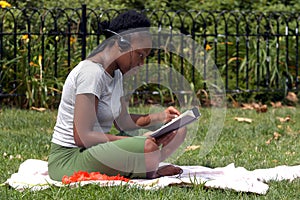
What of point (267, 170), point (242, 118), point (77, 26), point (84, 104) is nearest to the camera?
point (84, 104)

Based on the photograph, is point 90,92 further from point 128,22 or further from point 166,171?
point 166,171

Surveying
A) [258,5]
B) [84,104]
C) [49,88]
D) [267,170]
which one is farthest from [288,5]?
[84,104]

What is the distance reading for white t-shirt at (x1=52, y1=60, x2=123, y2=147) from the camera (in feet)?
14.7

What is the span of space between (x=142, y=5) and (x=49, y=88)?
12.3 ft

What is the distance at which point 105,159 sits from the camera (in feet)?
14.7

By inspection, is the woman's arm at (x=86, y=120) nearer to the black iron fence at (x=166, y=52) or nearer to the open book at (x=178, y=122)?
the open book at (x=178, y=122)

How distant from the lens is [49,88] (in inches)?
335

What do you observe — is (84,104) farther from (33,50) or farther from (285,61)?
(285,61)

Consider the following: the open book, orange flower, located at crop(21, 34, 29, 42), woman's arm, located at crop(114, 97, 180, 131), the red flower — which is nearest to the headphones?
the open book

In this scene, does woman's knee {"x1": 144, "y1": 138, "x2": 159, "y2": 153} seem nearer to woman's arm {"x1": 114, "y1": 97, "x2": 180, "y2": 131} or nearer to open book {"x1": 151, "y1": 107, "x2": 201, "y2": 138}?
open book {"x1": 151, "y1": 107, "x2": 201, "y2": 138}

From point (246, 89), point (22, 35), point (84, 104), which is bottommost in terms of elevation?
point (246, 89)

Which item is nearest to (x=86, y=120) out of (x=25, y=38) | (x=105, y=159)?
(x=105, y=159)

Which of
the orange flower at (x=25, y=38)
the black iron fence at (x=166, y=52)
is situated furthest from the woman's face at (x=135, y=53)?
the orange flower at (x=25, y=38)

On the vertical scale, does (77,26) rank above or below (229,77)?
above
